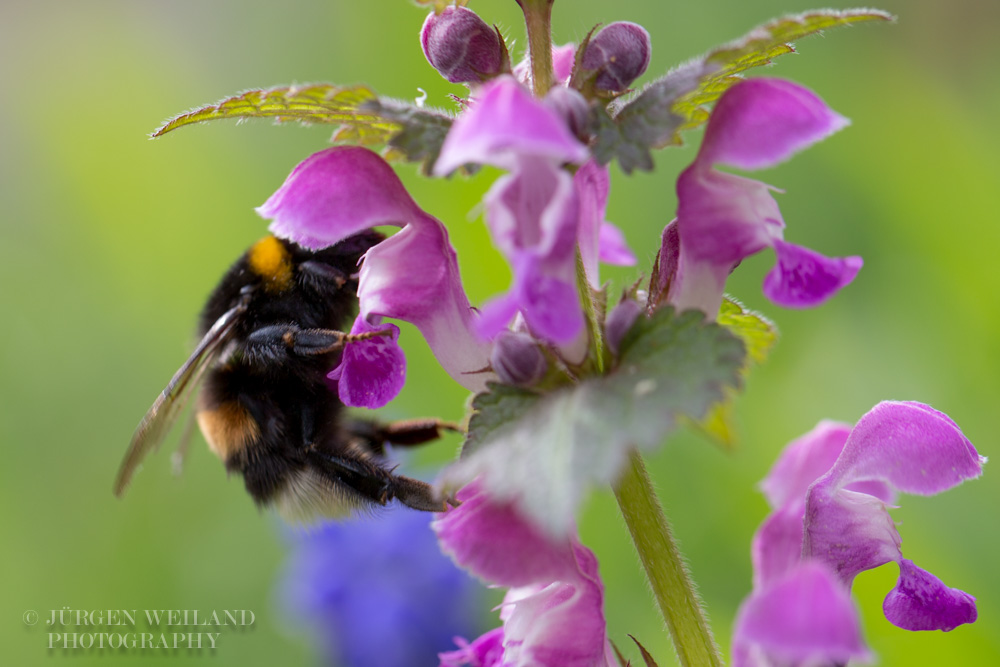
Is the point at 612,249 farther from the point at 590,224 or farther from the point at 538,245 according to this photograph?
the point at 538,245

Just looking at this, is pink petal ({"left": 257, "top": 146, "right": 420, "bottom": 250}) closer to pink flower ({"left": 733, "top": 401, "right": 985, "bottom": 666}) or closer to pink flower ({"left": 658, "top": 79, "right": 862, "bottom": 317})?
pink flower ({"left": 658, "top": 79, "right": 862, "bottom": 317})

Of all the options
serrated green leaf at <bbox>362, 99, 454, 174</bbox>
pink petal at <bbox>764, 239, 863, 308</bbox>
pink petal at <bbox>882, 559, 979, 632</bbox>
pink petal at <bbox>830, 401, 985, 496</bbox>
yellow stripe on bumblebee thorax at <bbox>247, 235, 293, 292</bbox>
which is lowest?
pink petal at <bbox>882, 559, 979, 632</bbox>

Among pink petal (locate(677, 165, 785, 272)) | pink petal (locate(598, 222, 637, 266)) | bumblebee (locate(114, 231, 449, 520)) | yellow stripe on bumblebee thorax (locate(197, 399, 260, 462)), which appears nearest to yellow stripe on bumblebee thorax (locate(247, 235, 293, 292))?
bumblebee (locate(114, 231, 449, 520))

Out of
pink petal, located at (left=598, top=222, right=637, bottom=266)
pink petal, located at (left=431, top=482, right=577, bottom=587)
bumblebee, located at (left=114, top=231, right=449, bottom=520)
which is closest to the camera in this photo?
pink petal, located at (left=431, top=482, right=577, bottom=587)

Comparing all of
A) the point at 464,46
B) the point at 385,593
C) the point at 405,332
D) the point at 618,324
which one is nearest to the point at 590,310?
the point at 618,324

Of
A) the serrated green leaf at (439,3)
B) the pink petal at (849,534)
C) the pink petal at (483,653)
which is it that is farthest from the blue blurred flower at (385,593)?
the serrated green leaf at (439,3)

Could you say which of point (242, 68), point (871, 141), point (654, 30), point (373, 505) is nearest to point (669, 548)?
point (373, 505)
